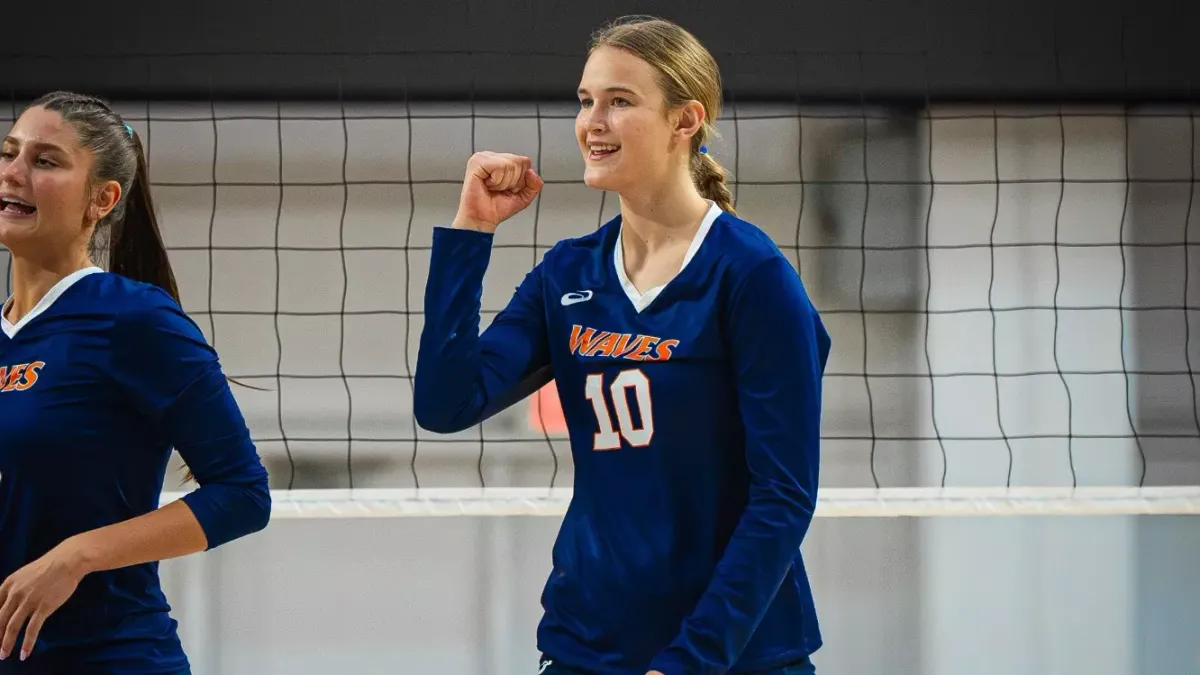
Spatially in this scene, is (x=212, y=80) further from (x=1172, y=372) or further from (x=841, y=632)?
(x=1172, y=372)

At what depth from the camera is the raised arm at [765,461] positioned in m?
1.14

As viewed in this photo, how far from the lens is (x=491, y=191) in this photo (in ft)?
4.59

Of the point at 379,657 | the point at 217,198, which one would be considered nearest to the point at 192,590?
the point at 379,657

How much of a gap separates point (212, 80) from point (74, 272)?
8.32 feet

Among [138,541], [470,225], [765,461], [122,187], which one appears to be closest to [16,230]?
[122,187]

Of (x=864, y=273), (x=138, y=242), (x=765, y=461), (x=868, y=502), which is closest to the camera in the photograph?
(x=765, y=461)

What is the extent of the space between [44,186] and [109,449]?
313 millimetres

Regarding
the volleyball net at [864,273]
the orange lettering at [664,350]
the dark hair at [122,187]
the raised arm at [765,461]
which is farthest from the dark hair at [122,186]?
the volleyball net at [864,273]

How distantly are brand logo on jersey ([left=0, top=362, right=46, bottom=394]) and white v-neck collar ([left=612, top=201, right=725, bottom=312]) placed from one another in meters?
0.62

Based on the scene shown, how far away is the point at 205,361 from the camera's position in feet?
4.36

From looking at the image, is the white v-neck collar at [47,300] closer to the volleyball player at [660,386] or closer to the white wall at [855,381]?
the volleyball player at [660,386]

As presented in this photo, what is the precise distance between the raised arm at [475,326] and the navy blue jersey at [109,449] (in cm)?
22

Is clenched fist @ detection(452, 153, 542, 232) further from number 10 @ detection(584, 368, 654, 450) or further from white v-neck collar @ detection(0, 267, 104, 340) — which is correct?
white v-neck collar @ detection(0, 267, 104, 340)

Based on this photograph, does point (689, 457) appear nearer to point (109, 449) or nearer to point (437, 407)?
point (437, 407)
